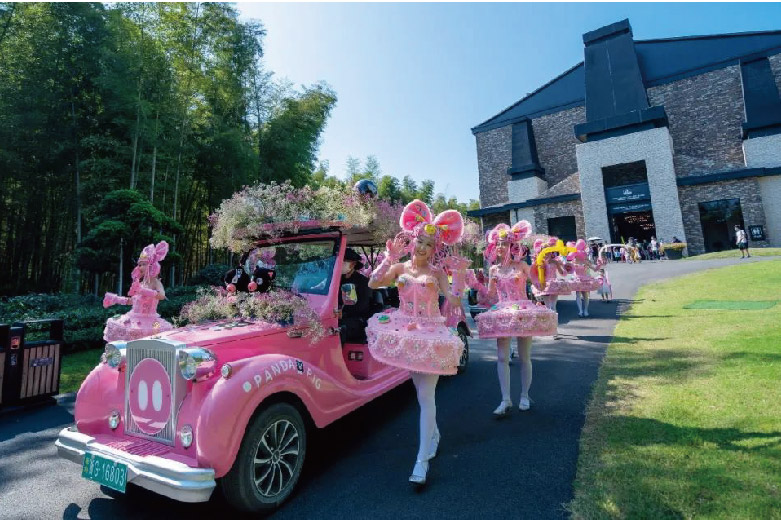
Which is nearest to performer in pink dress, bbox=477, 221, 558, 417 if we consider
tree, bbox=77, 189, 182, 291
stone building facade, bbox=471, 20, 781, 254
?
tree, bbox=77, 189, 182, 291

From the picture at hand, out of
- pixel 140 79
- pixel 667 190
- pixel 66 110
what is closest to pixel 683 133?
pixel 667 190

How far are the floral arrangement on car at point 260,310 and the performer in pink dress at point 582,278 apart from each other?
713 cm

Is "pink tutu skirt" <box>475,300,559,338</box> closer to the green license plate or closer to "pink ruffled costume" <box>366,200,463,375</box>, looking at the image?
"pink ruffled costume" <box>366,200,463,375</box>

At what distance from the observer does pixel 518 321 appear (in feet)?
12.9

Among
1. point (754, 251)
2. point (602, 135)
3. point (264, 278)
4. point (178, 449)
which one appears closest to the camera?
point (178, 449)

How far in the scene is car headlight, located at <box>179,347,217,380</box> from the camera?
250 cm

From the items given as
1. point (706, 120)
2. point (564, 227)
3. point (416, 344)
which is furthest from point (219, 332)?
point (706, 120)

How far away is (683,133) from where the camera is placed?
95.8 ft

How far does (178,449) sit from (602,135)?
31.1 metres

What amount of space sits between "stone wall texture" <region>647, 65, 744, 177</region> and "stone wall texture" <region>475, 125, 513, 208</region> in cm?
1209

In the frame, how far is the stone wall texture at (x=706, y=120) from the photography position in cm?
2670

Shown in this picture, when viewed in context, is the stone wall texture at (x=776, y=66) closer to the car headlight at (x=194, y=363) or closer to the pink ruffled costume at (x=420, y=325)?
the pink ruffled costume at (x=420, y=325)

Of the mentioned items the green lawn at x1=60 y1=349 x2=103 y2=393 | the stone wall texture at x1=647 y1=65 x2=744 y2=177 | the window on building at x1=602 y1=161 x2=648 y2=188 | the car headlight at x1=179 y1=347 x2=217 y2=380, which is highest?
the stone wall texture at x1=647 y1=65 x2=744 y2=177

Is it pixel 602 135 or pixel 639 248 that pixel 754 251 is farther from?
pixel 602 135
